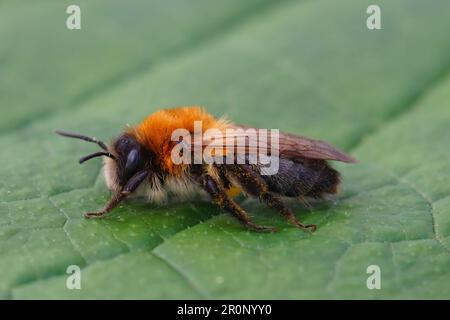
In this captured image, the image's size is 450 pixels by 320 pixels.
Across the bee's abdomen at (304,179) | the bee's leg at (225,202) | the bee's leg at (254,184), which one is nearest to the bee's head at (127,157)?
the bee's leg at (225,202)

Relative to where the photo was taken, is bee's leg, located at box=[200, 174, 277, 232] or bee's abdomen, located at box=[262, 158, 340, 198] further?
bee's abdomen, located at box=[262, 158, 340, 198]

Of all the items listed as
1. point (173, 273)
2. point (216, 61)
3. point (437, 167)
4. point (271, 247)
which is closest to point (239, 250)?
point (271, 247)

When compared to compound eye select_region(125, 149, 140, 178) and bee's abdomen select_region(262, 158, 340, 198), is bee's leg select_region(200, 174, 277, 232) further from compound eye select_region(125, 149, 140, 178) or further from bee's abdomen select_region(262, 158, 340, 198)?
compound eye select_region(125, 149, 140, 178)

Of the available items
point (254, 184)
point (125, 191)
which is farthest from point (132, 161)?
point (254, 184)

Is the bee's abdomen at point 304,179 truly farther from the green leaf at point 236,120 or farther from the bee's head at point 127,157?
the bee's head at point 127,157

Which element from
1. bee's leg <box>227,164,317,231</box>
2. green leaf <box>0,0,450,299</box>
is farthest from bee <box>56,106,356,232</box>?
green leaf <box>0,0,450,299</box>

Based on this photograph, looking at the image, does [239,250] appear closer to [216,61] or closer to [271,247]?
[271,247]

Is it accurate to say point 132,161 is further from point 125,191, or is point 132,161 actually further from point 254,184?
point 254,184
